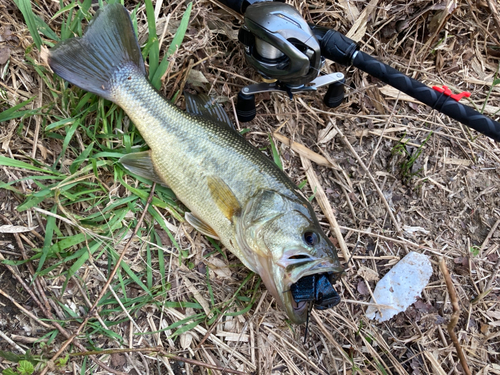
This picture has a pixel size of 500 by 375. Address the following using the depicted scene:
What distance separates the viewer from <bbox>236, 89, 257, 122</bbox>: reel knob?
9.60ft

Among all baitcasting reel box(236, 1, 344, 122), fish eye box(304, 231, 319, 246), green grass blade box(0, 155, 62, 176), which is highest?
baitcasting reel box(236, 1, 344, 122)

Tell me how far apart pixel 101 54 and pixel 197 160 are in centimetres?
104

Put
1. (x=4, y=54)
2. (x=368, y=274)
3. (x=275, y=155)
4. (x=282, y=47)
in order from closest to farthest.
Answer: (x=282, y=47) < (x=4, y=54) < (x=275, y=155) < (x=368, y=274)

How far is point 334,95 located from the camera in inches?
122

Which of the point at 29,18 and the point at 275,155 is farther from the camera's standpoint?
the point at 275,155

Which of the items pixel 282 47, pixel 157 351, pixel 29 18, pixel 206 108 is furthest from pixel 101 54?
pixel 157 351

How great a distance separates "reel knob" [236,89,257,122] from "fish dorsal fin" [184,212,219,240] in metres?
0.94

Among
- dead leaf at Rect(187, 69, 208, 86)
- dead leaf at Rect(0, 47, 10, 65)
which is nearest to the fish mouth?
dead leaf at Rect(187, 69, 208, 86)

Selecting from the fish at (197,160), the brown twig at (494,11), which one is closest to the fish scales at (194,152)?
the fish at (197,160)

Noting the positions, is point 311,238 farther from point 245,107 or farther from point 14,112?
point 14,112

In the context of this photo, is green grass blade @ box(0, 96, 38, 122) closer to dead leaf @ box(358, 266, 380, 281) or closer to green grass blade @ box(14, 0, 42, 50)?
green grass blade @ box(14, 0, 42, 50)

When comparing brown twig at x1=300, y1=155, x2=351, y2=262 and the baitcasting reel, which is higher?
the baitcasting reel

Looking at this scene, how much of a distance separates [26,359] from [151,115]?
1.76 metres

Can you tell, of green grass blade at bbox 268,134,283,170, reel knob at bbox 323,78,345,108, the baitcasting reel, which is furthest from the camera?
green grass blade at bbox 268,134,283,170
